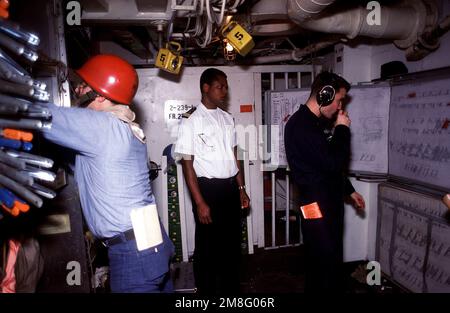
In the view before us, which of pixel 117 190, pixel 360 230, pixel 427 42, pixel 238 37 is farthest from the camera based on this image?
pixel 360 230

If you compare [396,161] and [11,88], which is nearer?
[11,88]

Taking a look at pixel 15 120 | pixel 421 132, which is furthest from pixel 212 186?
pixel 15 120

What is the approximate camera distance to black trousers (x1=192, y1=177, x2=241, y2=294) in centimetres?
275

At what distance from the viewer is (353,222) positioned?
357cm

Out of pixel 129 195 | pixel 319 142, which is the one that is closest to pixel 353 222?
pixel 319 142

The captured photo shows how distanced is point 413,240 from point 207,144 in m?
2.12

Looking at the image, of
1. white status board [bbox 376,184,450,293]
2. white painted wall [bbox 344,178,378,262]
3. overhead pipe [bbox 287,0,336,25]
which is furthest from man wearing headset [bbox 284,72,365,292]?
white painted wall [bbox 344,178,378,262]

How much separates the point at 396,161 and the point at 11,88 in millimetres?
3182

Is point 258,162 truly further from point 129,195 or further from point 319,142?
point 129,195

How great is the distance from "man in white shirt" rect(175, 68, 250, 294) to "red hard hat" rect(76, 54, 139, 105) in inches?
46.4

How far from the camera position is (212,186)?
2791 mm

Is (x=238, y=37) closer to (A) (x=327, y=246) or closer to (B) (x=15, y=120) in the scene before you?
(A) (x=327, y=246)

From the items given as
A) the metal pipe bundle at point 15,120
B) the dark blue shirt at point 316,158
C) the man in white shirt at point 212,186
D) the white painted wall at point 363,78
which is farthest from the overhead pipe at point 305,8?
the metal pipe bundle at point 15,120

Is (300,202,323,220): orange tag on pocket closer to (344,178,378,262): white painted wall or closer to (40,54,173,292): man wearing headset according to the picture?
(40,54,173,292): man wearing headset
